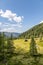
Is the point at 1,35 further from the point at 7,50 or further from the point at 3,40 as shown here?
the point at 7,50

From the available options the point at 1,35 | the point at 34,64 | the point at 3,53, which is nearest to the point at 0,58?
the point at 3,53

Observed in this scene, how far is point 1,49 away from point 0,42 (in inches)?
181

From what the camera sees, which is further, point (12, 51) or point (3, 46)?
point (12, 51)

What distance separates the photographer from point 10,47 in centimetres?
9275

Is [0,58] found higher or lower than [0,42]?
lower

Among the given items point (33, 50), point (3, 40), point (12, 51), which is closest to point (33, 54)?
point (33, 50)

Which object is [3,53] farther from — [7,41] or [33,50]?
[33,50]

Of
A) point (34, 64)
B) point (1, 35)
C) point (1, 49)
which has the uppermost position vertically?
point (1, 35)

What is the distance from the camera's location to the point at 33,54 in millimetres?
90250

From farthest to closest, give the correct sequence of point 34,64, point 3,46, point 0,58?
point 3,46, point 0,58, point 34,64

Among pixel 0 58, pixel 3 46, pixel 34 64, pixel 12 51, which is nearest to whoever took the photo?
pixel 34 64

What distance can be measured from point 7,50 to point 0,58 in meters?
9.52

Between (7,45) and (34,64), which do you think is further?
(7,45)

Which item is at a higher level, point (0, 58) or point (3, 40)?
point (3, 40)
